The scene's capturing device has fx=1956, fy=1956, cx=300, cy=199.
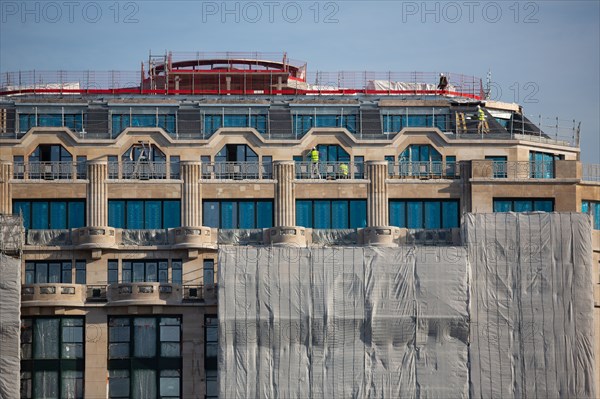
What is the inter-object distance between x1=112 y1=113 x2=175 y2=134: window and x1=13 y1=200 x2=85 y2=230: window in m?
10.6

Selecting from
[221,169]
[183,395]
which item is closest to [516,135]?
[221,169]

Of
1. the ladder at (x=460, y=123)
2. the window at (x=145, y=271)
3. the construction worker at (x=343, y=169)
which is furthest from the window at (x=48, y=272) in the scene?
the ladder at (x=460, y=123)

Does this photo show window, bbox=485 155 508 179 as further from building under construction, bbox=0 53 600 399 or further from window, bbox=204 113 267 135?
window, bbox=204 113 267 135

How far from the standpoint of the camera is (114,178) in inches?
5438

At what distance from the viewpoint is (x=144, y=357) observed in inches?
5157

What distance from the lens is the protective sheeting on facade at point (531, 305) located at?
129 metres

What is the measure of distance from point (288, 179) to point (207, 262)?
838cm

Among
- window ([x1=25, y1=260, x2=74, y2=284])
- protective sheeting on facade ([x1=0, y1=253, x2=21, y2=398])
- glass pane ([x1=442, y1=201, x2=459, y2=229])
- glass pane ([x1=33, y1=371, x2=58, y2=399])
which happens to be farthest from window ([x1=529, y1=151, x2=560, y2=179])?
protective sheeting on facade ([x1=0, y1=253, x2=21, y2=398])

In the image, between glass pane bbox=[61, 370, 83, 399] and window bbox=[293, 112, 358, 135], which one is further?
window bbox=[293, 112, 358, 135]

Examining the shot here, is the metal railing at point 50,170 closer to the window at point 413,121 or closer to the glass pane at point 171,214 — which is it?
the glass pane at point 171,214

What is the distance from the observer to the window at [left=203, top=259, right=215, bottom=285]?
13438 centimetres

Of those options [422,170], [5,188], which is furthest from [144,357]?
[422,170]

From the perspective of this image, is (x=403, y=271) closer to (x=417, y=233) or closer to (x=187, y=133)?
(x=417, y=233)

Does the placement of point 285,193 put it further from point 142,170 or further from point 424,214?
point 142,170
